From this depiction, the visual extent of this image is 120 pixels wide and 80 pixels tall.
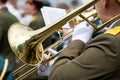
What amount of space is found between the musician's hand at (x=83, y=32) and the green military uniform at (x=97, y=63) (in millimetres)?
250

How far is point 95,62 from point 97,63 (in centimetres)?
1

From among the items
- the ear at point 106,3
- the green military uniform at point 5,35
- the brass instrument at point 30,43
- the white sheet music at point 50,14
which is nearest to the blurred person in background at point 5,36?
the green military uniform at point 5,35

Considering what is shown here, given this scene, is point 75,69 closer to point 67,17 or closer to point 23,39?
point 67,17

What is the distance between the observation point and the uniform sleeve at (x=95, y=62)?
2.50m

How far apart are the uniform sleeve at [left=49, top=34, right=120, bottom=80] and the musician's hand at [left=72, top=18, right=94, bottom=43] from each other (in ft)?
0.86

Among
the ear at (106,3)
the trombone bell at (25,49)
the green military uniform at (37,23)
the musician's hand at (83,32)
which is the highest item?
the ear at (106,3)

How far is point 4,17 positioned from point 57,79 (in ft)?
9.80

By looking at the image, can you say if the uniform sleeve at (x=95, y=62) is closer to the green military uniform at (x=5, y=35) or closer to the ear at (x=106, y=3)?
the ear at (x=106, y=3)

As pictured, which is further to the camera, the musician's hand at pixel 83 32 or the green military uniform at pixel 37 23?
A: the green military uniform at pixel 37 23

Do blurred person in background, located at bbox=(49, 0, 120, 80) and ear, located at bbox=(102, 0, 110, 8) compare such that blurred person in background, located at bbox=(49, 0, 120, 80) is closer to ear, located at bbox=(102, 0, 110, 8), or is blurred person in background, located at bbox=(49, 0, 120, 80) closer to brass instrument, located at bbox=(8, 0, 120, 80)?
ear, located at bbox=(102, 0, 110, 8)

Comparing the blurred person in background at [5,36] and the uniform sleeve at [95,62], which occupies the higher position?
the uniform sleeve at [95,62]

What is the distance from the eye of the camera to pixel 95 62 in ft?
8.23

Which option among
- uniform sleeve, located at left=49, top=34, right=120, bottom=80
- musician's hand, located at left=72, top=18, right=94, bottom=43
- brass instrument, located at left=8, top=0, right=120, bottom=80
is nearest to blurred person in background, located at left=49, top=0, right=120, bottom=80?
uniform sleeve, located at left=49, top=34, right=120, bottom=80

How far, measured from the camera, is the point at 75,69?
8.39ft
